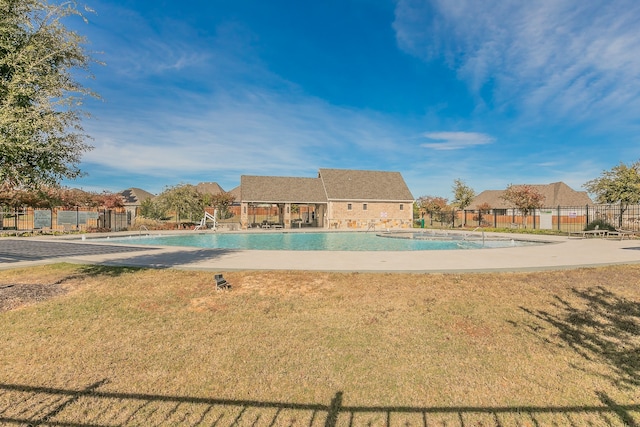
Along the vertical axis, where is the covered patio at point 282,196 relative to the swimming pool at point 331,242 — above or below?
above

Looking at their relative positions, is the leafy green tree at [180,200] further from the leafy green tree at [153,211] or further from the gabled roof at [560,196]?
the gabled roof at [560,196]

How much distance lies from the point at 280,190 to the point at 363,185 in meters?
11.3

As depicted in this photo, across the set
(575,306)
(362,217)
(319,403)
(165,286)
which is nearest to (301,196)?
(362,217)

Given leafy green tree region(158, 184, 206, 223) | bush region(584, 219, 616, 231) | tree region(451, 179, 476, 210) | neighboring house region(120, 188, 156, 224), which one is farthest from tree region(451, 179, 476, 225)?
neighboring house region(120, 188, 156, 224)

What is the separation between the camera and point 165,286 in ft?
28.8

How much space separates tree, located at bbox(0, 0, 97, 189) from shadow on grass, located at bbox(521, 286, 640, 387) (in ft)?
35.8

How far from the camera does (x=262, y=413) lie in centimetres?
369

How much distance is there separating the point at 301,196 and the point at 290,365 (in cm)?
3592

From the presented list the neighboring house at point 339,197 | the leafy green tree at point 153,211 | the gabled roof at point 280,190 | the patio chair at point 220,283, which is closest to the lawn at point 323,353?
the patio chair at point 220,283

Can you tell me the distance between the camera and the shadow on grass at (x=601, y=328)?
480cm

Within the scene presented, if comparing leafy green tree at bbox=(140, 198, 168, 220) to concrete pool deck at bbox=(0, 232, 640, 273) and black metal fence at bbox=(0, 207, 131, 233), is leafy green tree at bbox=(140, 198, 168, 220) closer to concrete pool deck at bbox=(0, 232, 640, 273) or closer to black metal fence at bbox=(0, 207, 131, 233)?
black metal fence at bbox=(0, 207, 131, 233)

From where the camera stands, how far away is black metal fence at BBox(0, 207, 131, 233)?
2856 cm

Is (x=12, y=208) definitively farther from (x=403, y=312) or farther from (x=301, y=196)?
(x=403, y=312)

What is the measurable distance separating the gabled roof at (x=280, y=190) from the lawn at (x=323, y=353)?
98.0 feet
